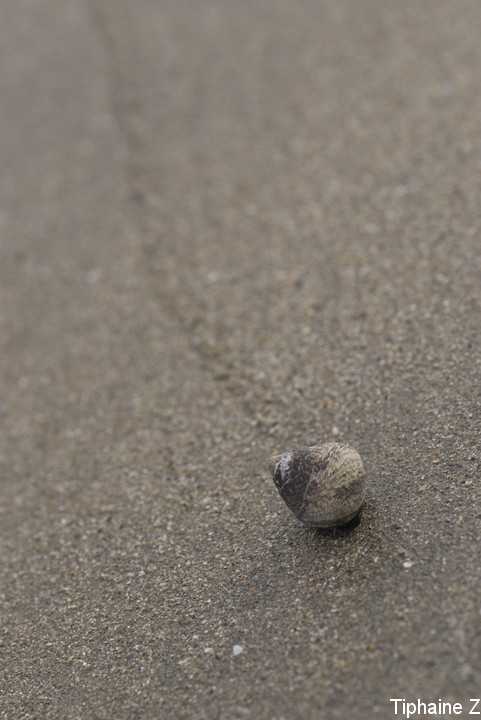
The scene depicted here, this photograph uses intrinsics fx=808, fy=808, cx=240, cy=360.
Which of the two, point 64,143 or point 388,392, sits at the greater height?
point 64,143

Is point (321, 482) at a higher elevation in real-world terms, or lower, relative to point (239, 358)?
higher

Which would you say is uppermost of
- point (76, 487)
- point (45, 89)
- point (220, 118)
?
point (45, 89)

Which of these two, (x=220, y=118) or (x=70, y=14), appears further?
(x=70, y=14)

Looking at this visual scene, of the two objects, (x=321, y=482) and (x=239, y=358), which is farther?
(x=239, y=358)

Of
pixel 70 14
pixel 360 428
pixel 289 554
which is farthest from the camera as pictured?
pixel 70 14

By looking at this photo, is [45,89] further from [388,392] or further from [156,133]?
[388,392]

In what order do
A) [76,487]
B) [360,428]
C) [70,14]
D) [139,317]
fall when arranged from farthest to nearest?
[70,14] → [139,317] → [76,487] → [360,428]

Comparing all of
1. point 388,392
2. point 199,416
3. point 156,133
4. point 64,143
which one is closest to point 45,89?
point 64,143
